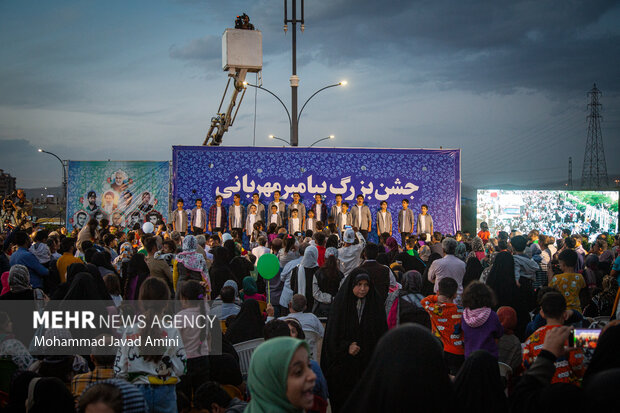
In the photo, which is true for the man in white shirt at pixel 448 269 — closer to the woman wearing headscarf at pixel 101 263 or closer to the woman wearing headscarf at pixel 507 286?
the woman wearing headscarf at pixel 507 286

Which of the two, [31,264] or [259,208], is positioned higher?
[259,208]

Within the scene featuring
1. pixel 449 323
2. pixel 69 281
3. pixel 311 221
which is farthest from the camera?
pixel 311 221

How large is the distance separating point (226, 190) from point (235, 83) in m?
7.96

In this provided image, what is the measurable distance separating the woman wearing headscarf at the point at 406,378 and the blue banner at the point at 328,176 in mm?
16761

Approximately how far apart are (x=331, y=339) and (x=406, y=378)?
2.88 meters

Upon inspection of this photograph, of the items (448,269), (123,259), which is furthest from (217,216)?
(448,269)

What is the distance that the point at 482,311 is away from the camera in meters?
4.70

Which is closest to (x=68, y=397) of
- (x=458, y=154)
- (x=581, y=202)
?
(x=458, y=154)

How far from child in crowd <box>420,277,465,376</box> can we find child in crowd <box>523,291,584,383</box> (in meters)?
1.09

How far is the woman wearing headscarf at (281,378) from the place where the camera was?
2.46 metres

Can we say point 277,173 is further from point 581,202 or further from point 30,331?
point 30,331

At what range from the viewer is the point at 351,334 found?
512cm

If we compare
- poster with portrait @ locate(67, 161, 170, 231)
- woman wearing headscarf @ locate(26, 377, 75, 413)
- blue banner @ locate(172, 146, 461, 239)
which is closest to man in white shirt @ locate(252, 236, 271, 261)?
woman wearing headscarf @ locate(26, 377, 75, 413)

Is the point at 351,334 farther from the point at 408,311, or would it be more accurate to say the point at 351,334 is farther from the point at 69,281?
the point at 69,281
